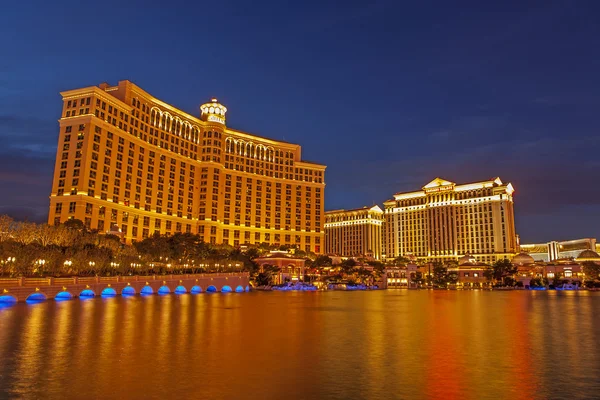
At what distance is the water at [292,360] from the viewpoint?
14.5 metres

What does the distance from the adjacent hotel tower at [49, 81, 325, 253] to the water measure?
302 feet

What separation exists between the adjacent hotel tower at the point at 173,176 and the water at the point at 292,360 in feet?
302

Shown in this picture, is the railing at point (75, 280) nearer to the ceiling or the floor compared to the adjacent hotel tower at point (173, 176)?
nearer to the floor

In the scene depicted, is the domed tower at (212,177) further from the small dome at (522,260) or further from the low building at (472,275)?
the small dome at (522,260)

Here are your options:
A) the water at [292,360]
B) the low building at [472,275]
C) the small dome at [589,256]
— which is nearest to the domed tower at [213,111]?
the low building at [472,275]

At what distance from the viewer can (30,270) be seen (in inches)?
2424

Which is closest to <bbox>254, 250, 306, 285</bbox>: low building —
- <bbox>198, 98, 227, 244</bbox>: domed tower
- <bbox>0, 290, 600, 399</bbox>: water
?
<bbox>198, 98, 227, 244</bbox>: domed tower

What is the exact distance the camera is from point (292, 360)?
1964 cm

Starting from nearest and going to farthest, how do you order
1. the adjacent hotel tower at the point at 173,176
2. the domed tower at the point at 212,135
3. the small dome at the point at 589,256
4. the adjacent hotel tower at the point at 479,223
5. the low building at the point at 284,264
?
1. the adjacent hotel tower at the point at 173,176
2. the low building at the point at 284,264
3. the domed tower at the point at 212,135
4. the small dome at the point at 589,256
5. the adjacent hotel tower at the point at 479,223

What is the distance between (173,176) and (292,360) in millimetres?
135948

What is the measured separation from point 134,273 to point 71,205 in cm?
3978

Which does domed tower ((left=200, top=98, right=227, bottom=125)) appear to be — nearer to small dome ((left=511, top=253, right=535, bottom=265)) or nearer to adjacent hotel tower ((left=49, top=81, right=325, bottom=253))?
adjacent hotel tower ((left=49, top=81, right=325, bottom=253))

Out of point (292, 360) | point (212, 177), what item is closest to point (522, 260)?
point (212, 177)

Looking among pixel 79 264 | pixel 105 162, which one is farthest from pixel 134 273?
pixel 105 162
